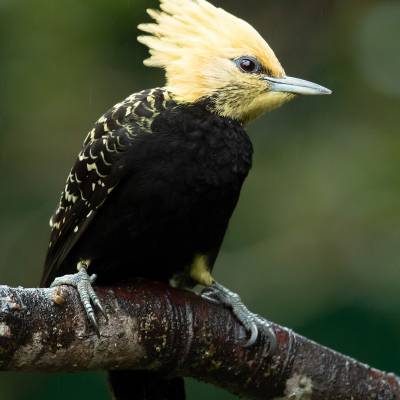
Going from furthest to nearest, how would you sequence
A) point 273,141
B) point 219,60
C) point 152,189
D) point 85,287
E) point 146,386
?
1. point 273,141
2. point 219,60
3. point 146,386
4. point 152,189
5. point 85,287

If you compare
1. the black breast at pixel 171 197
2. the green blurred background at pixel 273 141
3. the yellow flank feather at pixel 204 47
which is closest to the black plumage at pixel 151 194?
the black breast at pixel 171 197

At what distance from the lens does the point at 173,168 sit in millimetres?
3768

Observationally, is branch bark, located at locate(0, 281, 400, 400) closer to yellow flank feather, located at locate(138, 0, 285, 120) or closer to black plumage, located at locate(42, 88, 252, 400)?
black plumage, located at locate(42, 88, 252, 400)

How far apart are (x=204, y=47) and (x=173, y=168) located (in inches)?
23.6

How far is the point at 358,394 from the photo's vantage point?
12.7ft

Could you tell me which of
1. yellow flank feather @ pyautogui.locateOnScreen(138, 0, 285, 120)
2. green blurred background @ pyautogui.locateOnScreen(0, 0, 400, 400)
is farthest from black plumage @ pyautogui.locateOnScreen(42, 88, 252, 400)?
green blurred background @ pyautogui.locateOnScreen(0, 0, 400, 400)

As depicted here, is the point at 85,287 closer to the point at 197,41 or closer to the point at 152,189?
the point at 152,189

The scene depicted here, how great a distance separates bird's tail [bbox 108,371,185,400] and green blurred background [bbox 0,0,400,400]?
1.70 m

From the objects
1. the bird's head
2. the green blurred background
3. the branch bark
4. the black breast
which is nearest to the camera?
the branch bark

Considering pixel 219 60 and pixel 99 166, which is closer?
pixel 99 166

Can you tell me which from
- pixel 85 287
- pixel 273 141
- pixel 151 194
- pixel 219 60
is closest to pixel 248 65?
pixel 219 60

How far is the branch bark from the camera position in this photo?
3152 millimetres

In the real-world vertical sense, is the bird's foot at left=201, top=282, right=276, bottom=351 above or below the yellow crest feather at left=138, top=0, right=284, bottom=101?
below

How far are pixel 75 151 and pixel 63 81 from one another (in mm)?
444
